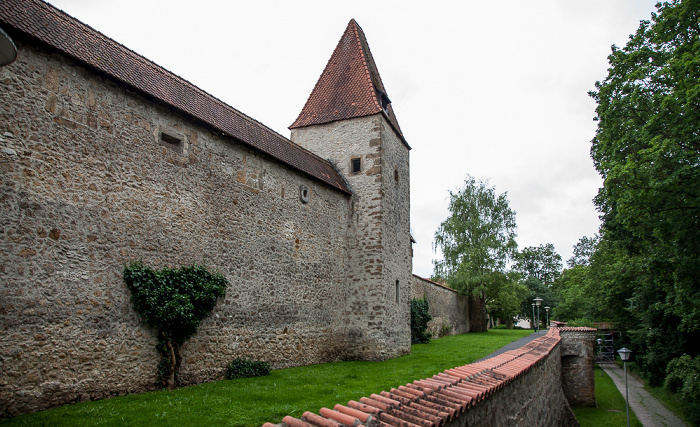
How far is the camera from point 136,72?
847 cm

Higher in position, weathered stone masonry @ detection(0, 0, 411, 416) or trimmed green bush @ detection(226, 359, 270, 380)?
weathered stone masonry @ detection(0, 0, 411, 416)

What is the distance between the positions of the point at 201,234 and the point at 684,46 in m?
12.2

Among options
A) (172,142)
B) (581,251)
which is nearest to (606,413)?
(172,142)

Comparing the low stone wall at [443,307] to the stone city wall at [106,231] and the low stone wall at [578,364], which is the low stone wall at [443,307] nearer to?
the low stone wall at [578,364]

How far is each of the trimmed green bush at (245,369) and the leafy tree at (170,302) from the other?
1430 mm

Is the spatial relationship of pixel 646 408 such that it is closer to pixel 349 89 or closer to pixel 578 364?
pixel 578 364

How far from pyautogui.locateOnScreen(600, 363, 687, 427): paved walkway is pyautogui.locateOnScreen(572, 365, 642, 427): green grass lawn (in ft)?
1.27

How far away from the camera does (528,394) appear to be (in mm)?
7191

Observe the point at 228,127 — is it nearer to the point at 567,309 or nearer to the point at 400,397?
the point at 400,397

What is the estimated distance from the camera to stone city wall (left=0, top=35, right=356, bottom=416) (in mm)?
6199

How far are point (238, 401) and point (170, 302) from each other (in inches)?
90.8

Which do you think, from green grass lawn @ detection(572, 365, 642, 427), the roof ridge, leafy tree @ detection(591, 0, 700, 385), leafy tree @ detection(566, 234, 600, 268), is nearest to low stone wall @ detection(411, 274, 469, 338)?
green grass lawn @ detection(572, 365, 642, 427)

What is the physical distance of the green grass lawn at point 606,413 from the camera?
1558 centimetres

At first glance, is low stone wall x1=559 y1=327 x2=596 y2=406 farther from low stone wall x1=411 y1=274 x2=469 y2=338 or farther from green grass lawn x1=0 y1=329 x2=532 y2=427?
green grass lawn x1=0 y1=329 x2=532 y2=427
